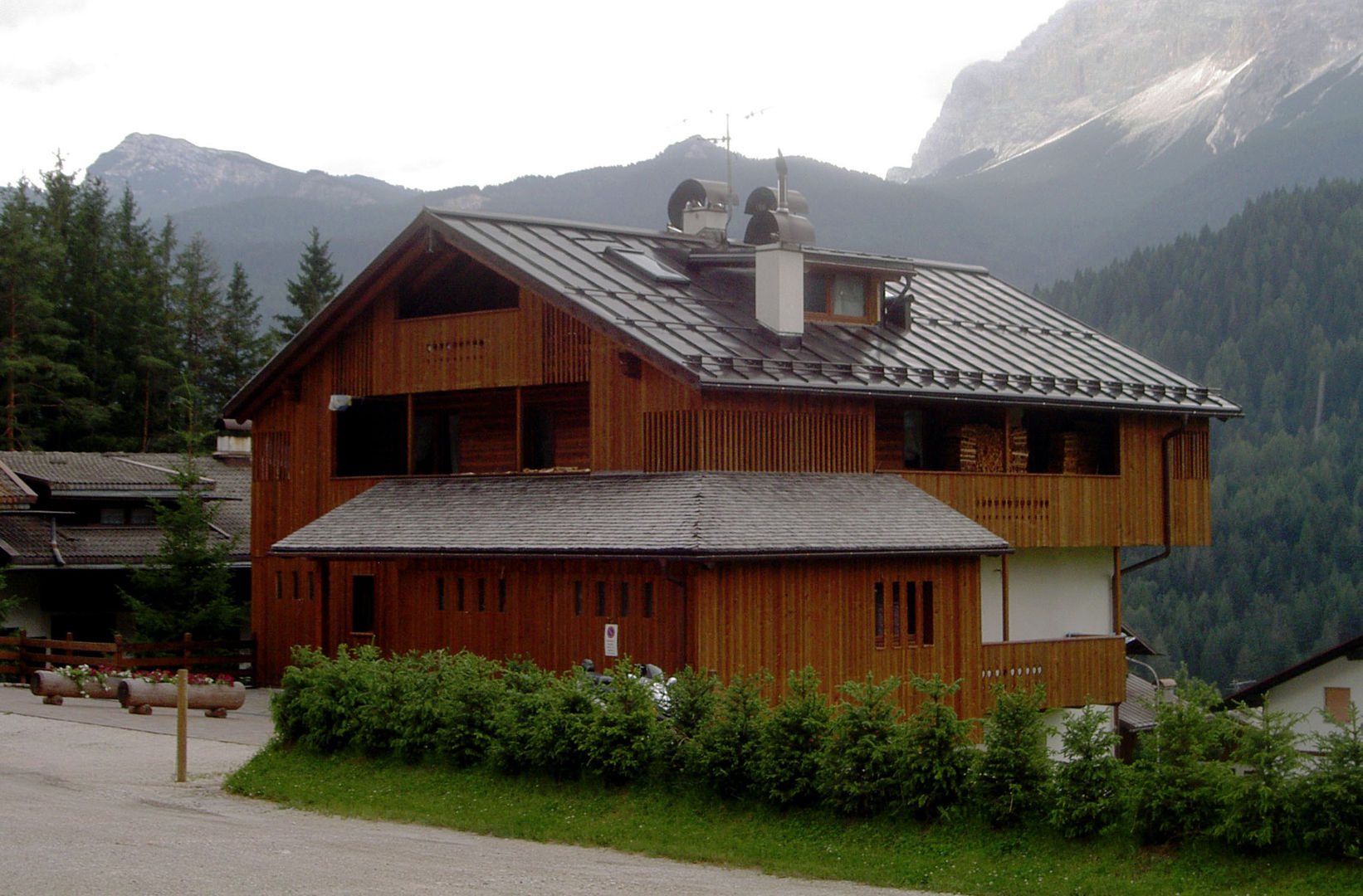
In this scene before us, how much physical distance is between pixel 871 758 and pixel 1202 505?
2033 cm

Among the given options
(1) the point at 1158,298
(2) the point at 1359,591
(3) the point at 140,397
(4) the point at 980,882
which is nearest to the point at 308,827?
(4) the point at 980,882

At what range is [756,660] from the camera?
24.2 m

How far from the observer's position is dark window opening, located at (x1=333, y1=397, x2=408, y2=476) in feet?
108

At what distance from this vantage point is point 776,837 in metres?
15.9

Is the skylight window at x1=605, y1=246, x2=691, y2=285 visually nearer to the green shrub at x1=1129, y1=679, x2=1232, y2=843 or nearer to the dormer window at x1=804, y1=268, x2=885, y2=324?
the dormer window at x1=804, y1=268, x2=885, y2=324

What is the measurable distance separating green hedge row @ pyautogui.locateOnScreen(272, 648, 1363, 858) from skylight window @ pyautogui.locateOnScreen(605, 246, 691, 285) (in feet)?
33.9

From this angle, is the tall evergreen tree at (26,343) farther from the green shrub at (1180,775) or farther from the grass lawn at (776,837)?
the green shrub at (1180,775)

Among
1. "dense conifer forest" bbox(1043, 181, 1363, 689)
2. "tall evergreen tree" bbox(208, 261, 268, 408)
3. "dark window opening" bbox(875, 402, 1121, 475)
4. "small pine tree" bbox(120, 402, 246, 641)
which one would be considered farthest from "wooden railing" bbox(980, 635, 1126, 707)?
"dense conifer forest" bbox(1043, 181, 1363, 689)

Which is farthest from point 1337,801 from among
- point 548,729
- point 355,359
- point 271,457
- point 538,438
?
point 271,457

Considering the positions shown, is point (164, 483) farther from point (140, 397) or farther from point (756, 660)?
point (140, 397)

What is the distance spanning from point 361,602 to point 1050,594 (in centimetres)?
1301

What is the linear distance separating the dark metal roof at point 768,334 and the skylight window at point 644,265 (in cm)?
5

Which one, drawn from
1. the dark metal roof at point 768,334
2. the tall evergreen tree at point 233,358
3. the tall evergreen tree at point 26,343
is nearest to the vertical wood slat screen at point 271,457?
the dark metal roof at point 768,334

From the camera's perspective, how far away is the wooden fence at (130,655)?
1390 inches
